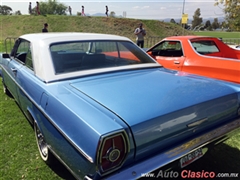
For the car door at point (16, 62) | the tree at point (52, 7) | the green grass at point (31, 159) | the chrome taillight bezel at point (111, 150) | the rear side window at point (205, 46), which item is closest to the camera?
the chrome taillight bezel at point (111, 150)

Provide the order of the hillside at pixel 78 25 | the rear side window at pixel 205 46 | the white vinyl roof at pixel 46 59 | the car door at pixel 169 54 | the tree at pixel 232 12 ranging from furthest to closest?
the hillside at pixel 78 25 → the tree at pixel 232 12 → the rear side window at pixel 205 46 → the car door at pixel 169 54 → the white vinyl roof at pixel 46 59

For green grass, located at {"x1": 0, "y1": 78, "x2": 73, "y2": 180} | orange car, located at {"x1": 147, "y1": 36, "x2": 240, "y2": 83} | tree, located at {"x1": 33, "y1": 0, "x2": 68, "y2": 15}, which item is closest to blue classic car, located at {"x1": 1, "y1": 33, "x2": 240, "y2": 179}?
green grass, located at {"x1": 0, "y1": 78, "x2": 73, "y2": 180}

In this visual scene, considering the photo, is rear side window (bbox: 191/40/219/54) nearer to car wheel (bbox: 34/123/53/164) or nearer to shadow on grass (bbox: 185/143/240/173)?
shadow on grass (bbox: 185/143/240/173)

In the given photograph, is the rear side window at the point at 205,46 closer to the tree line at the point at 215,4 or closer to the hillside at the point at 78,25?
the tree line at the point at 215,4

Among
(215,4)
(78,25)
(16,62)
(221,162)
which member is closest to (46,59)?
(16,62)

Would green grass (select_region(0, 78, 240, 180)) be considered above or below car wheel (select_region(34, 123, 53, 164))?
below

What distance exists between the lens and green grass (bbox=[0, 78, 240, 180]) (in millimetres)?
2596

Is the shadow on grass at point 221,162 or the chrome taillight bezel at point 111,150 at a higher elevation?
the chrome taillight bezel at point 111,150

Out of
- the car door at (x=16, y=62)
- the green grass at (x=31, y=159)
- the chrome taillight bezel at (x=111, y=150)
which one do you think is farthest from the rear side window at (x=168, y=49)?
the chrome taillight bezel at (x=111, y=150)

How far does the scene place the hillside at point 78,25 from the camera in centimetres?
2872

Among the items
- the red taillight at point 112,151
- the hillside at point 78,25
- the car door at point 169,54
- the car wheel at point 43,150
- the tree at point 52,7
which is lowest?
the car wheel at point 43,150

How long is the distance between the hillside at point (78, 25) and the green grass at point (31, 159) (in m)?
25.3

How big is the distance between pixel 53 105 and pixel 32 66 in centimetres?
102

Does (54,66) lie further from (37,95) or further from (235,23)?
(235,23)
